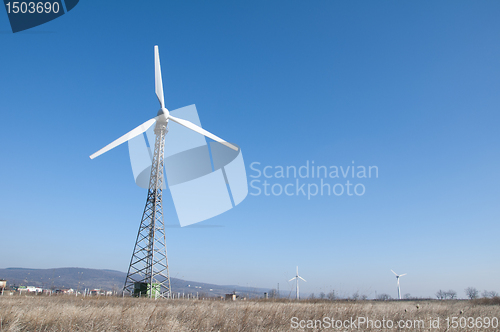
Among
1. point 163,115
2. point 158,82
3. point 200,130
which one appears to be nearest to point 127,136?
point 163,115

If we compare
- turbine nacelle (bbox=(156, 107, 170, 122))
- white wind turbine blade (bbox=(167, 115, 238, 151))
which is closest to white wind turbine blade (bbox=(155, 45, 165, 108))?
turbine nacelle (bbox=(156, 107, 170, 122))

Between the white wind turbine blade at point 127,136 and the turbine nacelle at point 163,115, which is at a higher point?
the turbine nacelle at point 163,115

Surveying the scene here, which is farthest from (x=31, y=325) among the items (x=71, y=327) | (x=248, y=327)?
(x=248, y=327)

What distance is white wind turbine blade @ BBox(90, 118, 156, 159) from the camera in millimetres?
40312

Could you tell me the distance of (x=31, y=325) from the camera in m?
8.51

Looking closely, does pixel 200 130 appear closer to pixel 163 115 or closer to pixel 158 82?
pixel 163 115

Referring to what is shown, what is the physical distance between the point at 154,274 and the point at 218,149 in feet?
66.0

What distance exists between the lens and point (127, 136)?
42438 mm

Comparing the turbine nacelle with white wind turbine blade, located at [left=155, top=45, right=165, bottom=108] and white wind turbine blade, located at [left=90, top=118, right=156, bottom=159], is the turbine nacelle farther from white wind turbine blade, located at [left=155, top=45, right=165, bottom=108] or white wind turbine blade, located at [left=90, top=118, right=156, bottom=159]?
A: white wind turbine blade, located at [left=155, top=45, right=165, bottom=108]

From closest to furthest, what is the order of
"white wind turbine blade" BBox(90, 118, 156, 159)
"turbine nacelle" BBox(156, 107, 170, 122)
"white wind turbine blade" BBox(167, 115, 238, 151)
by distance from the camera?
"white wind turbine blade" BBox(90, 118, 156, 159) < "turbine nacelle" BBox(156, 107, 170, 122) < "white wind turbine blade" BBox(167, 115, 238, 151)

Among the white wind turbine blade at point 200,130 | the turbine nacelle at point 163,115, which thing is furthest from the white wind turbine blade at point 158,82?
the white wind turbine blade at point 200,130

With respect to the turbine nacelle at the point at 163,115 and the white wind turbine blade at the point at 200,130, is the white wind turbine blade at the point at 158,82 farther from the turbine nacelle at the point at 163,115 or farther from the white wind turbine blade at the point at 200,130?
the white wind turbine blade at the point at 200,130

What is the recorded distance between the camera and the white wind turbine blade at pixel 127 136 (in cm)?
4031

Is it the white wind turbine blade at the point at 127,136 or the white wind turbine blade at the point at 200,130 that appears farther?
the white wind turbine blade at the point at 200,130
